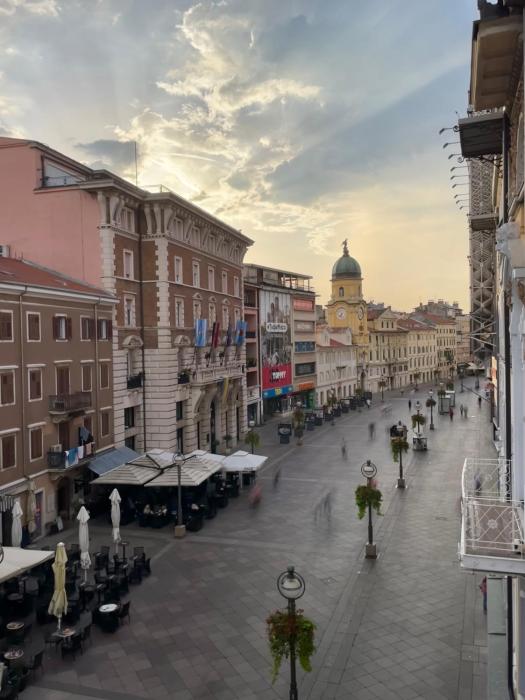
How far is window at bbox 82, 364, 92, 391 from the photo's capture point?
2839 centimetres

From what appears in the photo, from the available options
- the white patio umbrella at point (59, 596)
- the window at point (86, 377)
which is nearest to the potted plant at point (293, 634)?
the white patio umbrella at point (59, 596)

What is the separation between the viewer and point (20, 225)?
32.6m

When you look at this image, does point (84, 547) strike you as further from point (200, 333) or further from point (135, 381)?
point (200, 333)

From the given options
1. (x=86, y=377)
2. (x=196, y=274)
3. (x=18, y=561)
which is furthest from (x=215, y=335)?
(x=18, y=561)

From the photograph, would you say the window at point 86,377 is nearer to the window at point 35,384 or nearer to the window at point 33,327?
the window at point 35,384

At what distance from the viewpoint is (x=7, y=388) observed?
2284 cm

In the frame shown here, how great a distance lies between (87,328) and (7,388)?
6700 millimetres

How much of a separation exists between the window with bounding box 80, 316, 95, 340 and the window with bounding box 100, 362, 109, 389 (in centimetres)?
186

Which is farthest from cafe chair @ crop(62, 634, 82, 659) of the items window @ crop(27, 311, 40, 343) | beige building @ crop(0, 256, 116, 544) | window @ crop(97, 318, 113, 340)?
window @ crop(97, 318, 113, 340)

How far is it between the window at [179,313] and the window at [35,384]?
13301 mm

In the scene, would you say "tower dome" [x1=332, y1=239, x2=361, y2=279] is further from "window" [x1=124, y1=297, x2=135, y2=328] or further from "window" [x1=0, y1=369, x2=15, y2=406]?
"window" [x1=0, y1=369, x2=15, y2=406]

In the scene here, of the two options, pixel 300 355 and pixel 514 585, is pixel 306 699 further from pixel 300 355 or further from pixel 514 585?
pixel 300 355

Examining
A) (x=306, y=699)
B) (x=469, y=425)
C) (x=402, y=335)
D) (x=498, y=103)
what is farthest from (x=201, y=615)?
(x=402, y=335)

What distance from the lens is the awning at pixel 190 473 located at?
2534 centimetres
